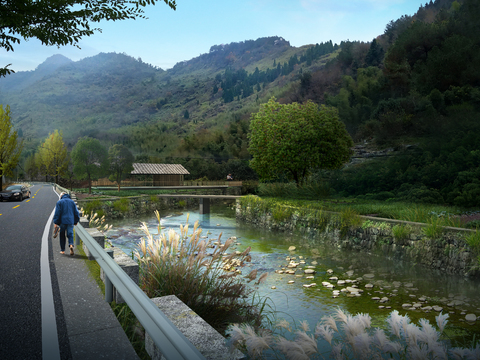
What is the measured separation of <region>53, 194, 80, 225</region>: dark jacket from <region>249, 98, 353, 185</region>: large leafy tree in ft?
59.1

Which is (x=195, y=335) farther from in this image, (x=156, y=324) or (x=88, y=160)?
(x=88, y=160)

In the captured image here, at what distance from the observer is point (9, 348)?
3246mm

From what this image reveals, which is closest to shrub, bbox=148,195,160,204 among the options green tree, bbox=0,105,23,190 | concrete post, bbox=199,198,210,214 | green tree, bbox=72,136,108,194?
concrete post, bbox=199,198,210,214

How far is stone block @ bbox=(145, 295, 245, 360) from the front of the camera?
8.69ft

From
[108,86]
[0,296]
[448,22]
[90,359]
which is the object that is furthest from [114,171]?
[108,86]

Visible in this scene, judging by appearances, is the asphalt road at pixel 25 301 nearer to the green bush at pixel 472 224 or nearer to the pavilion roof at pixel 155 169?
the green bush at pixel 472 224

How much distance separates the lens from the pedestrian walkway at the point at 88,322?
3.13 metres

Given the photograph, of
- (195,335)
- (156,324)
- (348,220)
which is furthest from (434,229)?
(156,324)

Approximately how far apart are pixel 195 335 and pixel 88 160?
107 ft

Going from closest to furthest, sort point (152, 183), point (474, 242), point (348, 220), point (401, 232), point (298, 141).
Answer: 1. point (474, 242)
2. point (401, 232)
3. point (348, 220)
4. point (298, 141)
5. point (152, 183)

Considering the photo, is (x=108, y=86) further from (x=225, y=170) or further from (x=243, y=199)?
(x=243, y=199)

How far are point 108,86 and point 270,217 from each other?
182588 mm

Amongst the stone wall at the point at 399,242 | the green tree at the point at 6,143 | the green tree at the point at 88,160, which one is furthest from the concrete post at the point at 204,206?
the green tree at the point at 6,143

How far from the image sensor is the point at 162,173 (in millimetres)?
53438
